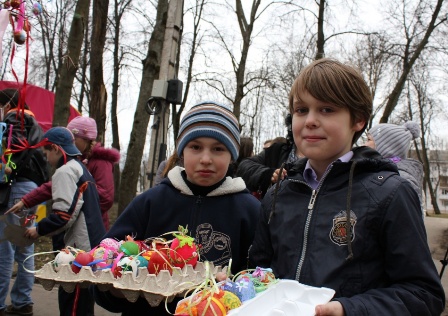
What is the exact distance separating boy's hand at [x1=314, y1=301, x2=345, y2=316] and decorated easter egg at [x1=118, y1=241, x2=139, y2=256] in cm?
80

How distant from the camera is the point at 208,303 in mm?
1130

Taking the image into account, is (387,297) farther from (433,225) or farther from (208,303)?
(433,225)

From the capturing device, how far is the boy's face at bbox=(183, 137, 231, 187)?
204 cm

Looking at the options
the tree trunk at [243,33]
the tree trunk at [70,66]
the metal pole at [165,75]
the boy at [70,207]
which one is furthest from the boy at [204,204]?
the tree trunk at [243,33]

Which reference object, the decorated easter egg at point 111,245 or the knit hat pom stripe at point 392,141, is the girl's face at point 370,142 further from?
the decorated easter egg at point 111,245

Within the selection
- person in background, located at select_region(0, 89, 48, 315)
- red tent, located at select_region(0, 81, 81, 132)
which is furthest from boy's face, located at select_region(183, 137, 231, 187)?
red tent, located at select_region(0, 81, 81, 132)

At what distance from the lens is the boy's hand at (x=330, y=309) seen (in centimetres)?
124

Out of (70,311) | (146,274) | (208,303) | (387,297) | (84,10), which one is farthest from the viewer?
(84,10)

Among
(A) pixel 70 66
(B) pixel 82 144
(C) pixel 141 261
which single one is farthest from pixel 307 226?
(A) pixel 70 66

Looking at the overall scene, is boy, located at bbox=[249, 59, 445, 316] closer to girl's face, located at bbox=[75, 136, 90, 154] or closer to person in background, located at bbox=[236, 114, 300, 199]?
person in background, located at bbox=[236, 114, 300, 199]

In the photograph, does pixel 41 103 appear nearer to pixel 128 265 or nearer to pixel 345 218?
pixel 128 265

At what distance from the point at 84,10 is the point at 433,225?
6010 millimetres

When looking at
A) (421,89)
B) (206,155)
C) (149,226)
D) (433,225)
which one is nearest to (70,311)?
(149,226)

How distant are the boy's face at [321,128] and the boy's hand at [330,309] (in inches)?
21.2
